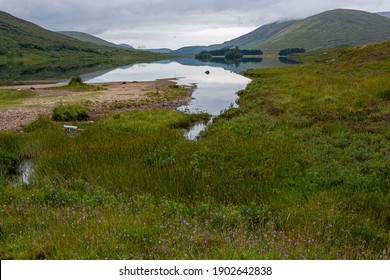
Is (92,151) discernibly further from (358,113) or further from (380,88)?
(380,88)

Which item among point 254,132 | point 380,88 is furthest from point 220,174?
point 380,88

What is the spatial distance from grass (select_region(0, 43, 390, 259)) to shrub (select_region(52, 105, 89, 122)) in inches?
204

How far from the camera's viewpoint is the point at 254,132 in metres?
18.2

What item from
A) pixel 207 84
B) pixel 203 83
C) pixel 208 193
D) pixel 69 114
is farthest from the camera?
pixel 203 83

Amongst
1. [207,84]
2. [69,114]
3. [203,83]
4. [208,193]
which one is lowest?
[208,193]

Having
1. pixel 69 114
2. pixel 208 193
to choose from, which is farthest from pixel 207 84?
pixel 208 193

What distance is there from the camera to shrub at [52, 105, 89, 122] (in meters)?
26.8

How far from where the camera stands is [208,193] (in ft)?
31.4

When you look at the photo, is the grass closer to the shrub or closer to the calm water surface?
the shrub

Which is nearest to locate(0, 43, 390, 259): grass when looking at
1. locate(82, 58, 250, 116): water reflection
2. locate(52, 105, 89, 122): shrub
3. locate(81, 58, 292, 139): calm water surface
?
locate(52, 105, 89, 122): shrub

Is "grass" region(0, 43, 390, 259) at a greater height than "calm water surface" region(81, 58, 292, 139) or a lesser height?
lesser

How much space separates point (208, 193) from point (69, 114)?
2112 centimetres

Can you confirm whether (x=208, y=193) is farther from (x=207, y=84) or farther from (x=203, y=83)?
(x=203, y=83)

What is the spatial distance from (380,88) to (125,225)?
92.6ft
